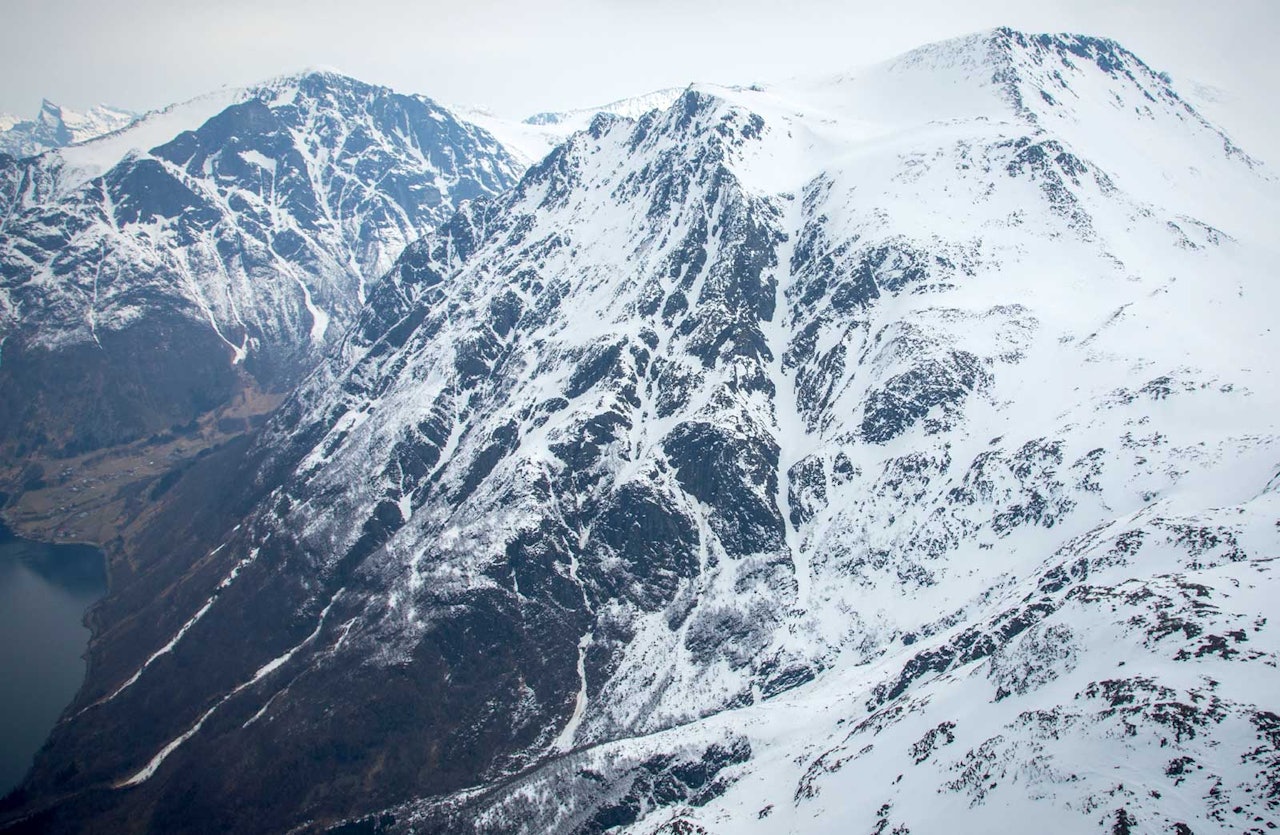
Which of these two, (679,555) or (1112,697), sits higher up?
(1112,697)

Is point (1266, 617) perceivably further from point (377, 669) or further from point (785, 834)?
point (377, 669)

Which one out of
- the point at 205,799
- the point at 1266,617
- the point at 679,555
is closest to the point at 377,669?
the point at 205,799

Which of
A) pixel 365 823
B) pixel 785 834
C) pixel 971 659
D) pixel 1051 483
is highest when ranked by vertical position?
pixel 1051 483

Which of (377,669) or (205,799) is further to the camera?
(377,669)

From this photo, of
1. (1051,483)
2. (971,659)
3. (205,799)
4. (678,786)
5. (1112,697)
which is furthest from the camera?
(205,799)

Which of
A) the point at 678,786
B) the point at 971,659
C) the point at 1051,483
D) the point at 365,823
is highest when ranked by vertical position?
the point at 1051,483

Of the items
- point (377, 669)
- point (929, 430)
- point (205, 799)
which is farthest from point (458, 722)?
point (929, 430)

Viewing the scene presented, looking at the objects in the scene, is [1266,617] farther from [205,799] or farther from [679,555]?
[205,799]

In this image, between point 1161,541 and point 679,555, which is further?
point 679,555

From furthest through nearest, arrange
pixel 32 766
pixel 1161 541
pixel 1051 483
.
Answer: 1. pixel 32 766
2. pixel 1051 483
3. pixel 1161 541
